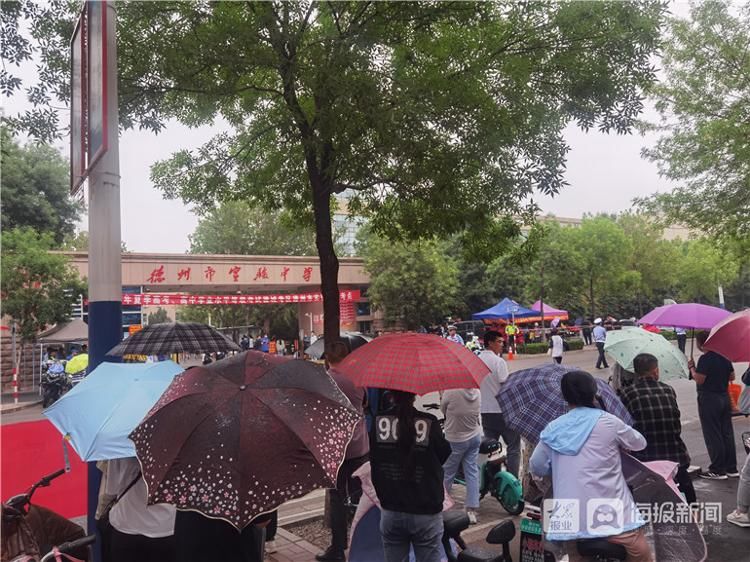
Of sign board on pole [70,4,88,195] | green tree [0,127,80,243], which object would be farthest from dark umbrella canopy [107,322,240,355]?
green tree [0,127,80,243]

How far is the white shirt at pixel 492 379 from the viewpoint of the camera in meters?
6.66

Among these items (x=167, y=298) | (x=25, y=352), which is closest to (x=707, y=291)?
(x=167, y=298)

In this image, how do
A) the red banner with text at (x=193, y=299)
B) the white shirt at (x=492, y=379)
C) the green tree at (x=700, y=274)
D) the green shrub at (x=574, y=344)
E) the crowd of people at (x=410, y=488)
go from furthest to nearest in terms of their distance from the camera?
the green tree at (x=700, y=274) < the green shrub at (x=574, y=344) < the red banner with text at (x=193, y=299) < the white shirt at (x=492, y=379) < the crowd of people at (x=410, y=488)

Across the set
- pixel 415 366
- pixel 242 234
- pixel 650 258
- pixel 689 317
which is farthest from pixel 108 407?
pixel 650 258

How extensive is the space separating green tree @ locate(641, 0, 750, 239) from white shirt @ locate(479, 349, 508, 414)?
32.3 feet

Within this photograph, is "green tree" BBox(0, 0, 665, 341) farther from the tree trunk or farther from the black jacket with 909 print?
the black jacket with 909 print

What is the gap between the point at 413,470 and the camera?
342cm

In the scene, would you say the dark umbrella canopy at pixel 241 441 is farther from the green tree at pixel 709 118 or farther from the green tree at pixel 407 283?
the green tree at pixel 407 283

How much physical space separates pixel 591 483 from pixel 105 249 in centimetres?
369

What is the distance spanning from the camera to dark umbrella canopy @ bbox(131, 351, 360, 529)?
255 centimetres

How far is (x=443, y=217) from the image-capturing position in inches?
282

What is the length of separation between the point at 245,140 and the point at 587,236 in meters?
30.7

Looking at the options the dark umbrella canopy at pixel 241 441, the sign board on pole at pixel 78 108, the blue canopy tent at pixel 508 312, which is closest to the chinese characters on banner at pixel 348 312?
the blue canopy tent at pixel 508 312
